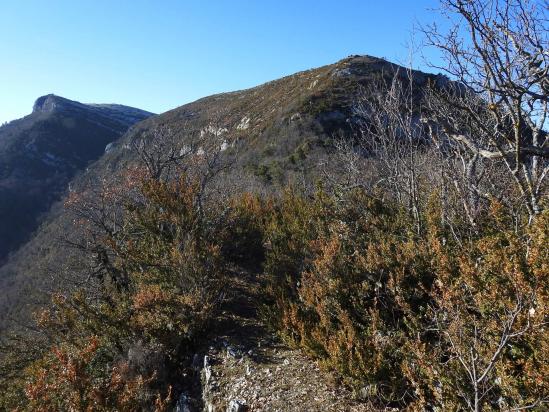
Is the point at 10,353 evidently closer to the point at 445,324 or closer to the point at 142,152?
the point at 142,152

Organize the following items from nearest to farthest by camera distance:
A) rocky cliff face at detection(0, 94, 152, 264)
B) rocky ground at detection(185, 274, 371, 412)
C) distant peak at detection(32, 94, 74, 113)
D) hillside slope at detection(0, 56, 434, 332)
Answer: rocky ground at detection(185, 274, 371, 412) → hillside slope at detection(0, 56, 434, 332) → rocky cliff face at detection(0, 94, 152, 264) → distant peak at detection(32, 94, 74, 113)

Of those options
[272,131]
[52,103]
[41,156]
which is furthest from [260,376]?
[52,103]

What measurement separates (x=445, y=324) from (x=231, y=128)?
5096 cm

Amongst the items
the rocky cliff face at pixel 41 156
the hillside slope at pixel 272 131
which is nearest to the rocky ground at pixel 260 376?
the hillside slope at pixel 272 131

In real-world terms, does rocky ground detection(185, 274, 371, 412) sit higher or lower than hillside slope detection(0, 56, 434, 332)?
lower

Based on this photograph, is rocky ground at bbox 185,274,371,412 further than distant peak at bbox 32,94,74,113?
No

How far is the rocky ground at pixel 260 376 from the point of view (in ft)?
16.9

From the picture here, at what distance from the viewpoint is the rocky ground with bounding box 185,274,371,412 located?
16.9 feet

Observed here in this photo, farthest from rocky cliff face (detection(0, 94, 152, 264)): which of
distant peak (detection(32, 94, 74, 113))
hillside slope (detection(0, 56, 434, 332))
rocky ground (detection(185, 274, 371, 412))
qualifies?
rocky ground (detection(185, 274, 371, 412))

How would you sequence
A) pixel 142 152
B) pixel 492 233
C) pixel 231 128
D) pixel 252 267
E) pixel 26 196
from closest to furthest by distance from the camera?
pixel 492 233, pixel 252 267, pixel 142 152, pixel 231 128, pixel 26 196

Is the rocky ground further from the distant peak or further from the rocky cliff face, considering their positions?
the distant peak

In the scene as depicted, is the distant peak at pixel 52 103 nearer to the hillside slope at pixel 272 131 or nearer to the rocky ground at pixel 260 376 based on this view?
the hillside slope at pixel 272 131

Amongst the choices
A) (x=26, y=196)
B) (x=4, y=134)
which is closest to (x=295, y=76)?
(x=26, y=196)

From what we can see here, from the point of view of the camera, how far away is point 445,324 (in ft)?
14.9
